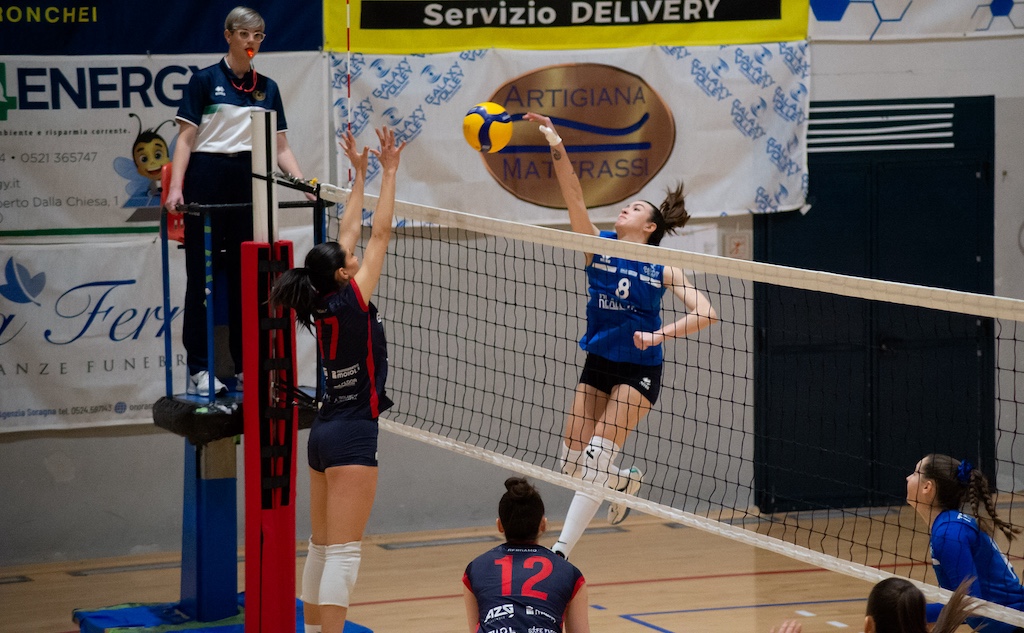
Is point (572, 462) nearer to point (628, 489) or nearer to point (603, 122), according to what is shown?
point (628, 489)

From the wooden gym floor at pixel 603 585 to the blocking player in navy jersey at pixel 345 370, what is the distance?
1.80 m

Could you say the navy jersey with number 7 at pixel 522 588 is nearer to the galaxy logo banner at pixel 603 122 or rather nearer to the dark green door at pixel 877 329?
the galaxy logo banner at pixel 603 122

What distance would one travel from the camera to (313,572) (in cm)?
572

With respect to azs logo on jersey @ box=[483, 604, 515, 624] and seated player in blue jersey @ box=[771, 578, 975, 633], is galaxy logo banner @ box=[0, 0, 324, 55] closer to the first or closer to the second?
azs logo on jersey @ box=[483, 604, 515, 624]

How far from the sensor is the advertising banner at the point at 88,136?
849cm

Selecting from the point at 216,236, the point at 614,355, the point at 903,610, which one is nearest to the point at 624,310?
the point at 614,355

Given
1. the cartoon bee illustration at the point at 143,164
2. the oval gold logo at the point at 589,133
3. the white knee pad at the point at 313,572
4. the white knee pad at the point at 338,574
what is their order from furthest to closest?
the oval gold logo at the point at 589,133, the cartoon bee illustration at the point at 143,164, the white knee pad at the point at 313,572, the white knee pad at the point at 338,574

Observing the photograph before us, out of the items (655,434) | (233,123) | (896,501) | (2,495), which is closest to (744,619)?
(655,434)

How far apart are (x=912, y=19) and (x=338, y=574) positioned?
6.67 m

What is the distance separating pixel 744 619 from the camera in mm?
7340

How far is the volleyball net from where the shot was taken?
30.6 feet

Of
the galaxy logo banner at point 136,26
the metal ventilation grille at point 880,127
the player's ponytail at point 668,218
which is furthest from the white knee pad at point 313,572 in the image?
the metal ventilation grille at point 880,127

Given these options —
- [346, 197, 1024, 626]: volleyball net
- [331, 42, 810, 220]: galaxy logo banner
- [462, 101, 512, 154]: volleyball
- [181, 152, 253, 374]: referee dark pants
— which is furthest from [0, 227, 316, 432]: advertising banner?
[462, 101, 512, 154]: volleyball

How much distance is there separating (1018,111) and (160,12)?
21.0ft
